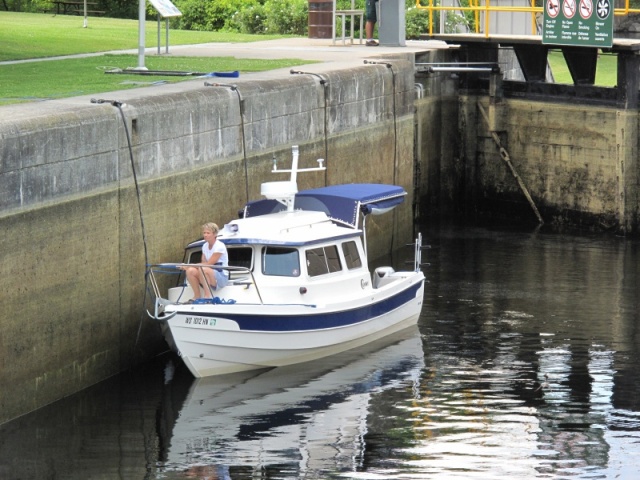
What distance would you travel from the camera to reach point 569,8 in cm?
3152

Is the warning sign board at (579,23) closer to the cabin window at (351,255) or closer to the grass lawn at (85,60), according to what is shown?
the grass lawn at (85,60)

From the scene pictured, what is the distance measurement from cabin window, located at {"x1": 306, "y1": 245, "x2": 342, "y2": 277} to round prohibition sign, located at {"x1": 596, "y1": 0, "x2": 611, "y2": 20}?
503 inches

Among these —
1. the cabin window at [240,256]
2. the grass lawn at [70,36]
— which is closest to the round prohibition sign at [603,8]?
the grass lawn at [70,36]

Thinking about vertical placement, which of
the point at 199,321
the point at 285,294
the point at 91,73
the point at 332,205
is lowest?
the point at 199,321

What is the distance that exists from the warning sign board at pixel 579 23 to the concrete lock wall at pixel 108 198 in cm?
768

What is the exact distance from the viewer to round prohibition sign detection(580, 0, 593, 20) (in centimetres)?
3120

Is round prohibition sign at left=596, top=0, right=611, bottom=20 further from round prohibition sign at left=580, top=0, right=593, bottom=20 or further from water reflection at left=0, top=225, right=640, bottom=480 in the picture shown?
water reflection at left=0, top=225, right=640, bottom=480

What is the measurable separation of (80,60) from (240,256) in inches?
419

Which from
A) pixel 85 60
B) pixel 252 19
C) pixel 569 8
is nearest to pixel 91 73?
pixel 85 60

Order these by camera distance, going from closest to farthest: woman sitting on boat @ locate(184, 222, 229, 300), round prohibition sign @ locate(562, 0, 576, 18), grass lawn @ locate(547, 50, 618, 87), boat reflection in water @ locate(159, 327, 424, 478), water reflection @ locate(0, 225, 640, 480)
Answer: water reflection @ locate(0, 225, 640, 480) < boat reflection in water @ locate(159, 327, 424, 478) < woman sitting on boat @ locate(184, 222, 229, 300) < round prohibition sign @ locate(562, 0, 576, 18) < grass lawn @ locate(547, 50, 618, 87)

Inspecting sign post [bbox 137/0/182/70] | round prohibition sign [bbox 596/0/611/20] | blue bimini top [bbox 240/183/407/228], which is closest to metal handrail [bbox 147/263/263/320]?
blue bimini top [bbox 240/183/407/228]

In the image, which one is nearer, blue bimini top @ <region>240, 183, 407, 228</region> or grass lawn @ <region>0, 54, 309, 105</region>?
blue bimini top @ <region>240, 183, 407, 228</region>

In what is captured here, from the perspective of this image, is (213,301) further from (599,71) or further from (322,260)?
(599,71)

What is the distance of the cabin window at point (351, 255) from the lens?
21.0 metres
